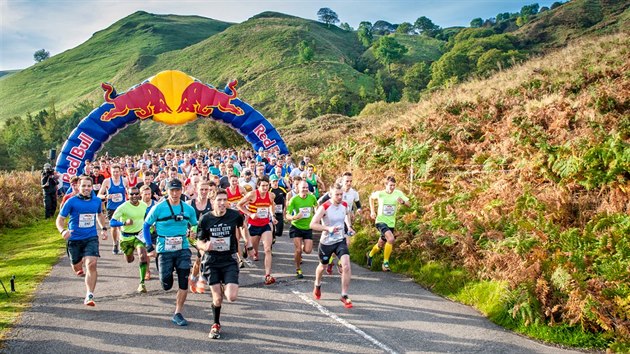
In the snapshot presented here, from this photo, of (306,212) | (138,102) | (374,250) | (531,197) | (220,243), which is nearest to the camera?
(220,243)

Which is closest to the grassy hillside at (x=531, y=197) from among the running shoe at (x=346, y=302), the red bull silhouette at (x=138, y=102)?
the running shoe at (x=346, y=302)

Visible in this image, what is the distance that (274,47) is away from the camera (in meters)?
112

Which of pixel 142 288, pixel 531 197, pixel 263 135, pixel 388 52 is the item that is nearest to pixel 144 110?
pixel 263 135

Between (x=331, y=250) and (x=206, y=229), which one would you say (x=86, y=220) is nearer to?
(x=206, y=229)

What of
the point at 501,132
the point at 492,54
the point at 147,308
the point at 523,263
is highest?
the point at 492,54

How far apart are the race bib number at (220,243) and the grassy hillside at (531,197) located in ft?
13.6

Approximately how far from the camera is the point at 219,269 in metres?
6.79

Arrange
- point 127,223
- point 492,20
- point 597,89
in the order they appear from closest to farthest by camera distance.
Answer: point 127,223
point 597,89
point 492,20

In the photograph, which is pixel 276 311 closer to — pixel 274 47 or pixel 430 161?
pixel 430 161

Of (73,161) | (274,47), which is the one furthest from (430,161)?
(274,47)

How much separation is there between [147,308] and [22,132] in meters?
90.2

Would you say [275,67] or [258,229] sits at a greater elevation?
[275,67]

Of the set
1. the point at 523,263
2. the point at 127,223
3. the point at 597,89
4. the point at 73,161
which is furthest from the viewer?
the point at 73,161

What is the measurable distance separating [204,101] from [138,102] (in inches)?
110
